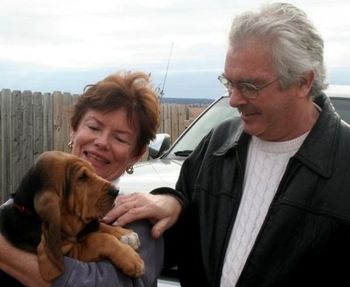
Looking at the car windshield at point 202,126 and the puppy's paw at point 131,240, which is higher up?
the puppy's paw at point 131,240

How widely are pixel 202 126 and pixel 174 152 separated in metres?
0.39

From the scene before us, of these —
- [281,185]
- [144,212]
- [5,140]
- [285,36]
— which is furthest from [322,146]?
[5,140]

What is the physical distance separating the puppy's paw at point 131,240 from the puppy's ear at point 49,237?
33cm

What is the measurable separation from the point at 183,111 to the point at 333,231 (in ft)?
39.4

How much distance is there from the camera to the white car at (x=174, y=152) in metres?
5.14

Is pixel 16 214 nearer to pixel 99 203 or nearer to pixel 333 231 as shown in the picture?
pixel 99 203

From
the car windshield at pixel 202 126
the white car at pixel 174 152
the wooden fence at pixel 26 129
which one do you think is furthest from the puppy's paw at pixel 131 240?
the wooden fence at pixel 26 129

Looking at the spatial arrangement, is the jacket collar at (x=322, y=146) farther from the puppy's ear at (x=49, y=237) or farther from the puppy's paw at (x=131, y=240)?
the puppy's ear at (x=49, y=237)

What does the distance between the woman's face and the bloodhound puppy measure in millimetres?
299

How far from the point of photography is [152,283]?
3145mm

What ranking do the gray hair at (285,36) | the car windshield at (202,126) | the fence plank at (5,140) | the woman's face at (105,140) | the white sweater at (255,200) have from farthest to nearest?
the fence plank at (5,140), the car windshield at (202,126), the woman's face at (105,140), the white sweater at (255,200), the gray hair at (285,36)

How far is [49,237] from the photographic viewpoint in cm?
278

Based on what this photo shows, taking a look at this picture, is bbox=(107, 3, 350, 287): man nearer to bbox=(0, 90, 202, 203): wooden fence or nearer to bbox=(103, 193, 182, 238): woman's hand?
bbox=(103, 193, 182, 238): woman's hand

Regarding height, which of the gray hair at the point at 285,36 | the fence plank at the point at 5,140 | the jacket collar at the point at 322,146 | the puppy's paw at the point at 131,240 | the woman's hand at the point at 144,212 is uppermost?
the gray hair at the point at 285,36
